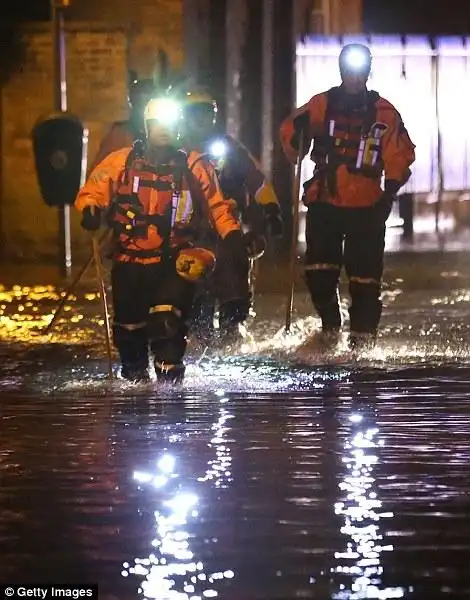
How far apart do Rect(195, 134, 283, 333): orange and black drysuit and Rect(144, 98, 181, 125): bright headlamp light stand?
1.50 meters

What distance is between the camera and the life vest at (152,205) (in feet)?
25.8

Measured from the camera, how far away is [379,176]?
922cm

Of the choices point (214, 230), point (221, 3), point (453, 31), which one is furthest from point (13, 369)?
point (453, 31)

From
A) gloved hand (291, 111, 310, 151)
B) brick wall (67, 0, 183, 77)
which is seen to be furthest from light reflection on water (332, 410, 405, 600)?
brick wall (67, 0, 183, 77)

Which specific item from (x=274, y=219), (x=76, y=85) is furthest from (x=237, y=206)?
(x=76, y=85)

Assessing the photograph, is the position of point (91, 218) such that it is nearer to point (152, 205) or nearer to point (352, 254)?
point (152, 205)

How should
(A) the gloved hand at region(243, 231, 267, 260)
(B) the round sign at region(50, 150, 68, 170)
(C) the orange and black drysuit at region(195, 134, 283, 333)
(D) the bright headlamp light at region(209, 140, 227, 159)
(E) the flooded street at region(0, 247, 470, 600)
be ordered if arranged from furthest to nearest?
1. (B) the round sign at region(50, 150, 68, 170)
2. (A) the gloved hand at region(243, 231, 267, 260)
3. (C) the orange and black drysuit at region(195, 134, 283, 333)
4. (D) the bright headlamp light at region(209, 140, 227, 159)
5. (E) the flooded street at region(0, 247, 470, 600)

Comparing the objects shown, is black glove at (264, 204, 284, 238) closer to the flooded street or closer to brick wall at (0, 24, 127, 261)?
the flooded street

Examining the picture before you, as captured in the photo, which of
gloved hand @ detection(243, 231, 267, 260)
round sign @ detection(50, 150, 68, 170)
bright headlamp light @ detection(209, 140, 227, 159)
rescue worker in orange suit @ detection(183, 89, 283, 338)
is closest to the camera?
rescue worker in orange suit @ detection(183, 89, 283, 338)

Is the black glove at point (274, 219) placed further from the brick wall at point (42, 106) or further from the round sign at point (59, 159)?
the brick wall at point (42, 106)

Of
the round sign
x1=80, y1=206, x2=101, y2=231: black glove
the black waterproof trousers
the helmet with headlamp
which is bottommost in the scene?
the black waterproof trousers

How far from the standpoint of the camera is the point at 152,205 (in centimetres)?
788

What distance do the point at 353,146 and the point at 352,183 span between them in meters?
0.25

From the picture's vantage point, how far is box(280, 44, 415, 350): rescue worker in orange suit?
9094 millimetres
